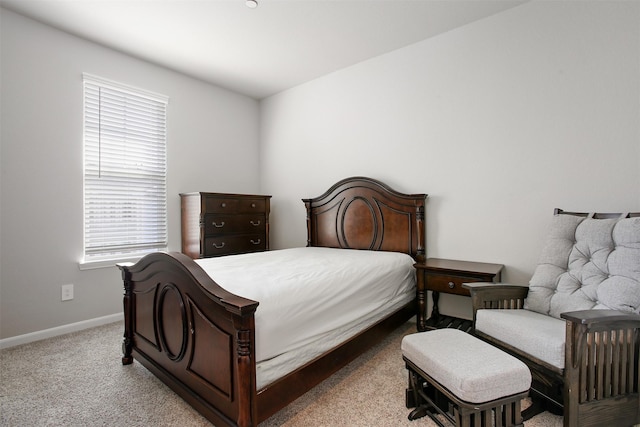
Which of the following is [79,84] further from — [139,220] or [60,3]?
[139,220]

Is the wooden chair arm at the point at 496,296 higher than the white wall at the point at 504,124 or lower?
lower

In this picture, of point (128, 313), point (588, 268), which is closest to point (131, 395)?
point (128, 313)

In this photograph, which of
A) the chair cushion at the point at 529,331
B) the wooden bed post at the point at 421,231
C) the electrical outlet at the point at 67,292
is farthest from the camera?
the wooden bed post at the point at 421,231

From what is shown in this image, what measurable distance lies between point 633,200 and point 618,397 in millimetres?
1303

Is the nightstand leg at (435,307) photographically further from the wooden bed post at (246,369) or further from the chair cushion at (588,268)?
the wooden bed post at (246,369)

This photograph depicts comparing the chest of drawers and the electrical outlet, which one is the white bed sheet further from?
the electrical outlet

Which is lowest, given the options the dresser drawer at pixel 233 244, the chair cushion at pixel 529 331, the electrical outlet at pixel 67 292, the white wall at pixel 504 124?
the electrical outlet at pixel 67 292

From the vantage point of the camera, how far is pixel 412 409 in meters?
1.63

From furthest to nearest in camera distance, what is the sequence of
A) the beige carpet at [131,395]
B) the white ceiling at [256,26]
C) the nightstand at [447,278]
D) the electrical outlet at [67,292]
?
the electrical outlet at [67,292], the white ceiling at [256,26], the nightstand at [447,278], the beige carpet at [131,395]

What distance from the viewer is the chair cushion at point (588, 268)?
1.61 meters

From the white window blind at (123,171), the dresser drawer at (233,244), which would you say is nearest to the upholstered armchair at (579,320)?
the dresser drawer at (233,244)

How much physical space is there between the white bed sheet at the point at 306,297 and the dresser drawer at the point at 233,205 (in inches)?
41.9

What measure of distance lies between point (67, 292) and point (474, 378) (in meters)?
3.33

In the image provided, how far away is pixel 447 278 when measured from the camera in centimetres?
241
